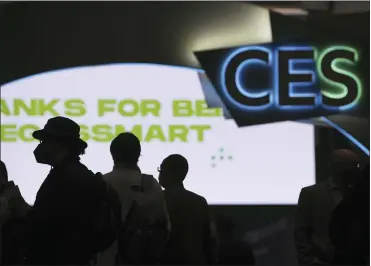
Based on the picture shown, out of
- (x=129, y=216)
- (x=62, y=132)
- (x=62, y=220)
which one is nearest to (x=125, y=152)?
(x=129, y=216)

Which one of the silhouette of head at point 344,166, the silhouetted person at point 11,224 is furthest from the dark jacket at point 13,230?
the silhouette of head at point 344,166

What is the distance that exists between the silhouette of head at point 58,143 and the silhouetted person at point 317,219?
5.10 feet

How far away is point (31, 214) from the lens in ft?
9.45

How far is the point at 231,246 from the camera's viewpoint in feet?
16.8

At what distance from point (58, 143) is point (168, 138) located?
2.02 meters

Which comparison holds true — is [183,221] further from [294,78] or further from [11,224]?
[294,78]

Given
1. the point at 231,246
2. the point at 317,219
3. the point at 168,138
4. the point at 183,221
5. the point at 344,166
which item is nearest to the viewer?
the point at 183,221

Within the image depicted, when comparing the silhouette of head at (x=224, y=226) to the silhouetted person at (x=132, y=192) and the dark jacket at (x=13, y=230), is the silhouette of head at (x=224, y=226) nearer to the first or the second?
the silhouetted person at (x=132, y=192)

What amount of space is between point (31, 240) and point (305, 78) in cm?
276

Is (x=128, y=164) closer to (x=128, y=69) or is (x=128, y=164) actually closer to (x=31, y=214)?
(x=31, y=214)

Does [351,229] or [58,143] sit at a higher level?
[58,143]

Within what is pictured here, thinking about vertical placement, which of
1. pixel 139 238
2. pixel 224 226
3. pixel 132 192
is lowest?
pixel 224 226

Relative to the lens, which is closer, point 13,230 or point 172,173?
point 13,230

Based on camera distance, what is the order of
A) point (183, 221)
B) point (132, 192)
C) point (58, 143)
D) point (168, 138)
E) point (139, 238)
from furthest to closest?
point (168, 138) → point (183, 221) → point (132, 192) → point (139, 238) → point (58, 143)
